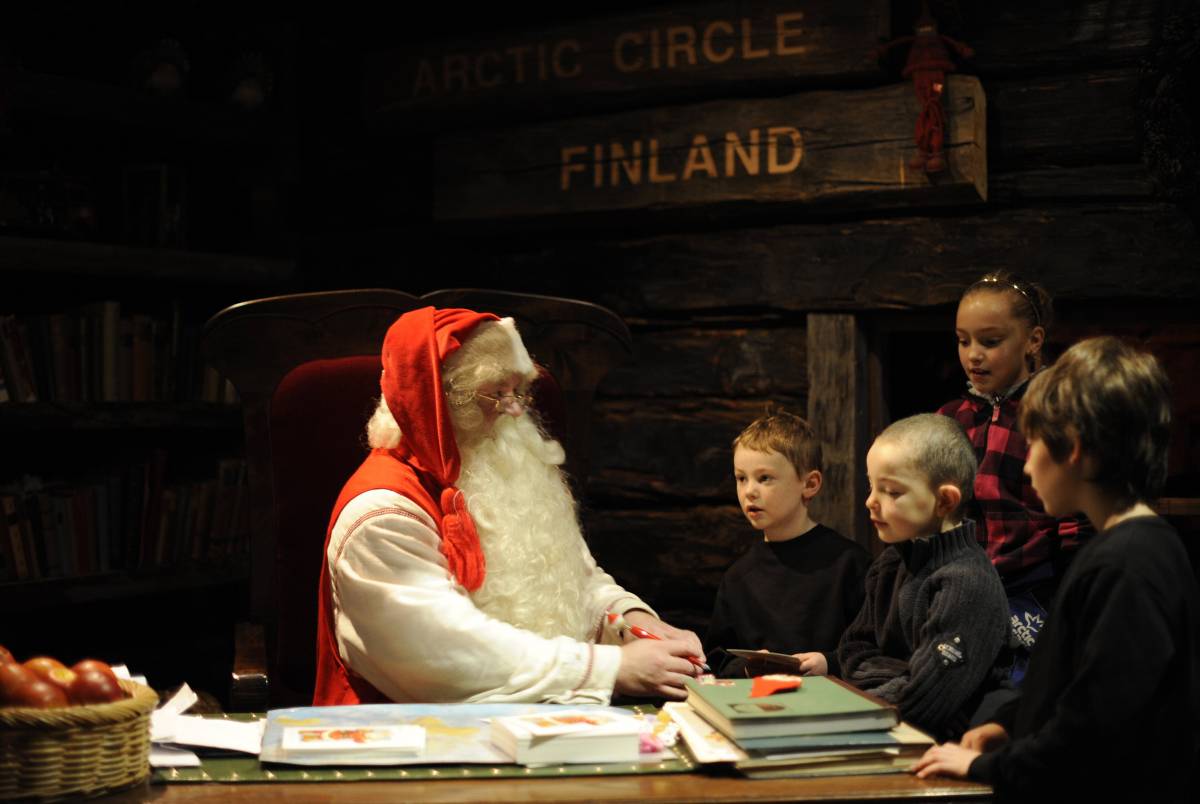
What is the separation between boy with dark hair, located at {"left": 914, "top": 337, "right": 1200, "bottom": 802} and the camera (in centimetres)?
165

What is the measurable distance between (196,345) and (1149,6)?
3425 millimetres

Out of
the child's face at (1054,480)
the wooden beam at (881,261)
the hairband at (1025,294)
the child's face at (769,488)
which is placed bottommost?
the child's face at (769,488)

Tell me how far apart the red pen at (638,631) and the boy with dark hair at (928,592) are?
0.30 m

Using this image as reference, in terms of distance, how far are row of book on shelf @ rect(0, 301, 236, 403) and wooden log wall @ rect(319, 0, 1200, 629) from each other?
2.46ft

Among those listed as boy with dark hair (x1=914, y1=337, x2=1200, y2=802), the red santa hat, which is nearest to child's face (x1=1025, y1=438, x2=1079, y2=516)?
boy with dark hair (x1=914, y1=337, x2=1200, y2=802)

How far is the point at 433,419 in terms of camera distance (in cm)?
277

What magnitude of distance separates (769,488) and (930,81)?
1411 mm

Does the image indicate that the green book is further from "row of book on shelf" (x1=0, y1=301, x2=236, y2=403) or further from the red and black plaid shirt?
"row of book on shelf" (x1=0, y1=301, x2=236, y2=403)

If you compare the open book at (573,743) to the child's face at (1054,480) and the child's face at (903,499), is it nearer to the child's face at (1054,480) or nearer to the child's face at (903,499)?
the child's face at (1054,480)

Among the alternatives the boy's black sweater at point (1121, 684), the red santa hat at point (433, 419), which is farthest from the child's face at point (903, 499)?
the red santa hat at point (433, 419)

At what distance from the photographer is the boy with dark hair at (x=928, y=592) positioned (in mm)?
2316

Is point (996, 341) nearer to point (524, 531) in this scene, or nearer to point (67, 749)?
point (524, 531)

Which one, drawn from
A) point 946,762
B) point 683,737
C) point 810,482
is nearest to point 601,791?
point 683,737

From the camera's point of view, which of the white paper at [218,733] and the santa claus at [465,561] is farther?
the santa claus at [465,561]
